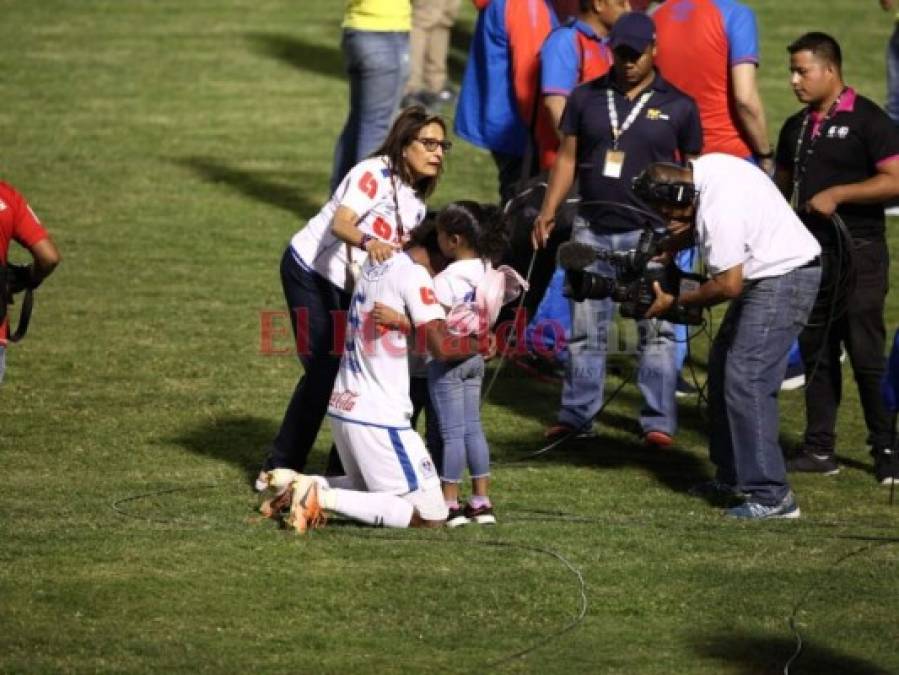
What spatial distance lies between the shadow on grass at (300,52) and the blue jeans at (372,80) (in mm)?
6089

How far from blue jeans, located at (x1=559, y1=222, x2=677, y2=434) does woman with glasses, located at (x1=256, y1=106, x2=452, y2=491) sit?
6.47 ft

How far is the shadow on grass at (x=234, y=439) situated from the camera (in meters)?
10.0

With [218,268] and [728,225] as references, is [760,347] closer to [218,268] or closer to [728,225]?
[728,225]

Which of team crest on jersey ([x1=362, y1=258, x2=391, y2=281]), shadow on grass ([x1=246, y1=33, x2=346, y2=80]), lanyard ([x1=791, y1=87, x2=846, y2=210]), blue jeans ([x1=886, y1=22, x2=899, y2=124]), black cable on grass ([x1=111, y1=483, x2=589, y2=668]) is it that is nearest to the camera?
black cable on grass ([x1=111, y1=483, x2=589, y2=668])

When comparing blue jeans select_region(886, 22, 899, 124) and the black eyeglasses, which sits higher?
the black eyeglasses

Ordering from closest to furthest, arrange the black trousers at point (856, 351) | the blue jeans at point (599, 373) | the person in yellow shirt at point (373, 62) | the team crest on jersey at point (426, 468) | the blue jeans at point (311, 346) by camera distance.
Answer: the team crest on jersey at point (426, 468)
the blue jeans at point (311, 346)
the black trousers at point (856, 351)
the blue jeans at point (599, 373)
the person in yellow shirt at point (373, 62)

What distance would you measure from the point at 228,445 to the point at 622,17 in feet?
10.0

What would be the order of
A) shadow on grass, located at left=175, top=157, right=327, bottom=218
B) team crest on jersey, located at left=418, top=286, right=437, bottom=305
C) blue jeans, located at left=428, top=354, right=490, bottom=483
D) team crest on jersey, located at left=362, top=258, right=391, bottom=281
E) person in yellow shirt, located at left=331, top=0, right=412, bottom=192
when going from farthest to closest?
1. shadow on grass, located at left=175, top=157, right=327, bottom=218
2. person in yellow shirt, located at left=331, top=0, right=412, bottom=192
3. blue jeans, located at left=428, top=354, right=490, bottom=483
4. team crest on jersey, located at left=362, top=258, right=391, bottom=281
5. team crest on jersey, located at left=418, top=286, right=437, bottom=305

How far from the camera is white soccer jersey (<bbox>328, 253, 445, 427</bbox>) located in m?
8.12

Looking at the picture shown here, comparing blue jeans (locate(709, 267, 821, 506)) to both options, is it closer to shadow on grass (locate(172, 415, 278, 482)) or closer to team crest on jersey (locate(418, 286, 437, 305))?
team crest on jersey (locate(418, 286, 437, 305))

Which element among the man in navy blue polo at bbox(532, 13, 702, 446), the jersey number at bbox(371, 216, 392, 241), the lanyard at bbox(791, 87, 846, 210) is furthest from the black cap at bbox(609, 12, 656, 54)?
the jersey number at bbox(371, 216, 392, 241)

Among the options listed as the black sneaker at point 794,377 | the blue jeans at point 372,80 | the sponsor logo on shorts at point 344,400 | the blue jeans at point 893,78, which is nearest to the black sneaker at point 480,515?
the sponsor logo on shorts at point 344,400

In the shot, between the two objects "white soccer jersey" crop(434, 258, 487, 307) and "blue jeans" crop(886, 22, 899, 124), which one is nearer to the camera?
"white soccer jersey" crop(434, 258, 487, 307)

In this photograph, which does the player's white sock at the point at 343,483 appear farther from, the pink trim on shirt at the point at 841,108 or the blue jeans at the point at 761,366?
the pink trim on shirt at the point at 841,108
